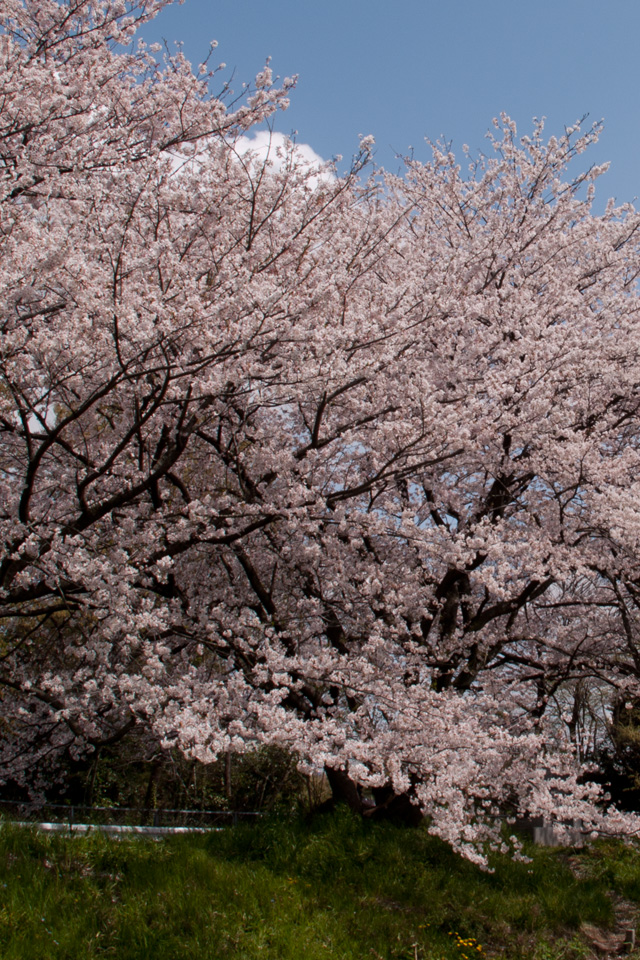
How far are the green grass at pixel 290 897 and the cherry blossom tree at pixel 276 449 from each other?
0.56 m

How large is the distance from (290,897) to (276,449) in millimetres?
3859

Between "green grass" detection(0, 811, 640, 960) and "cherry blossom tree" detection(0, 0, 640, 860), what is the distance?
0.56 m

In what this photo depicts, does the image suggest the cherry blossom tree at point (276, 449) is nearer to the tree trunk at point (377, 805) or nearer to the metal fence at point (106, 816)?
the tree trunk at point (377, 805)

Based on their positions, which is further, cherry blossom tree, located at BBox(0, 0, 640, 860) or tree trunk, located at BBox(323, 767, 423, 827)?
tree trunk, located at BBox(323, 767, 423, 827)

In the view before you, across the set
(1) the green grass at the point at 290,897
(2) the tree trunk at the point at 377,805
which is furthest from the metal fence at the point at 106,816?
(2) the tree trunk at the point at 377,805

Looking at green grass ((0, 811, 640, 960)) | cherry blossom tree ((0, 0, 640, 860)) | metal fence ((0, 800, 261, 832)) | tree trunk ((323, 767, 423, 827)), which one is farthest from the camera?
tree trunk ((323, 767, 423, 827))

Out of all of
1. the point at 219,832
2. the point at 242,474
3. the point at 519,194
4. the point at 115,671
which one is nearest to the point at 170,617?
the point at 115,671

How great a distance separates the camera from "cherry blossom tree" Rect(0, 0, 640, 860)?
5.11 metres

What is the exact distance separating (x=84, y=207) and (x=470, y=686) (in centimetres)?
607

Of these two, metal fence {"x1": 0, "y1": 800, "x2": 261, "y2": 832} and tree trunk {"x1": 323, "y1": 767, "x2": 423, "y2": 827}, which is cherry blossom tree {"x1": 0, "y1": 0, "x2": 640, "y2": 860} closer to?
tree trunk {"x1": 323, "y1": 767, "x2": 423, "y2": 827}

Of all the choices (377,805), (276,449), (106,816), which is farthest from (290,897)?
(276,449)

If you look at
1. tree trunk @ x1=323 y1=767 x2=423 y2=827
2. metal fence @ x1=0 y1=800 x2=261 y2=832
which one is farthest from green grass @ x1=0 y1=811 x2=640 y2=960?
metal fence @ x1=0 y1=800 x2=261 y2=832

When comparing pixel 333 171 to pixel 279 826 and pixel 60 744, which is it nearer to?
pixel 279 826

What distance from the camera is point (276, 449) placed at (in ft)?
23.4
